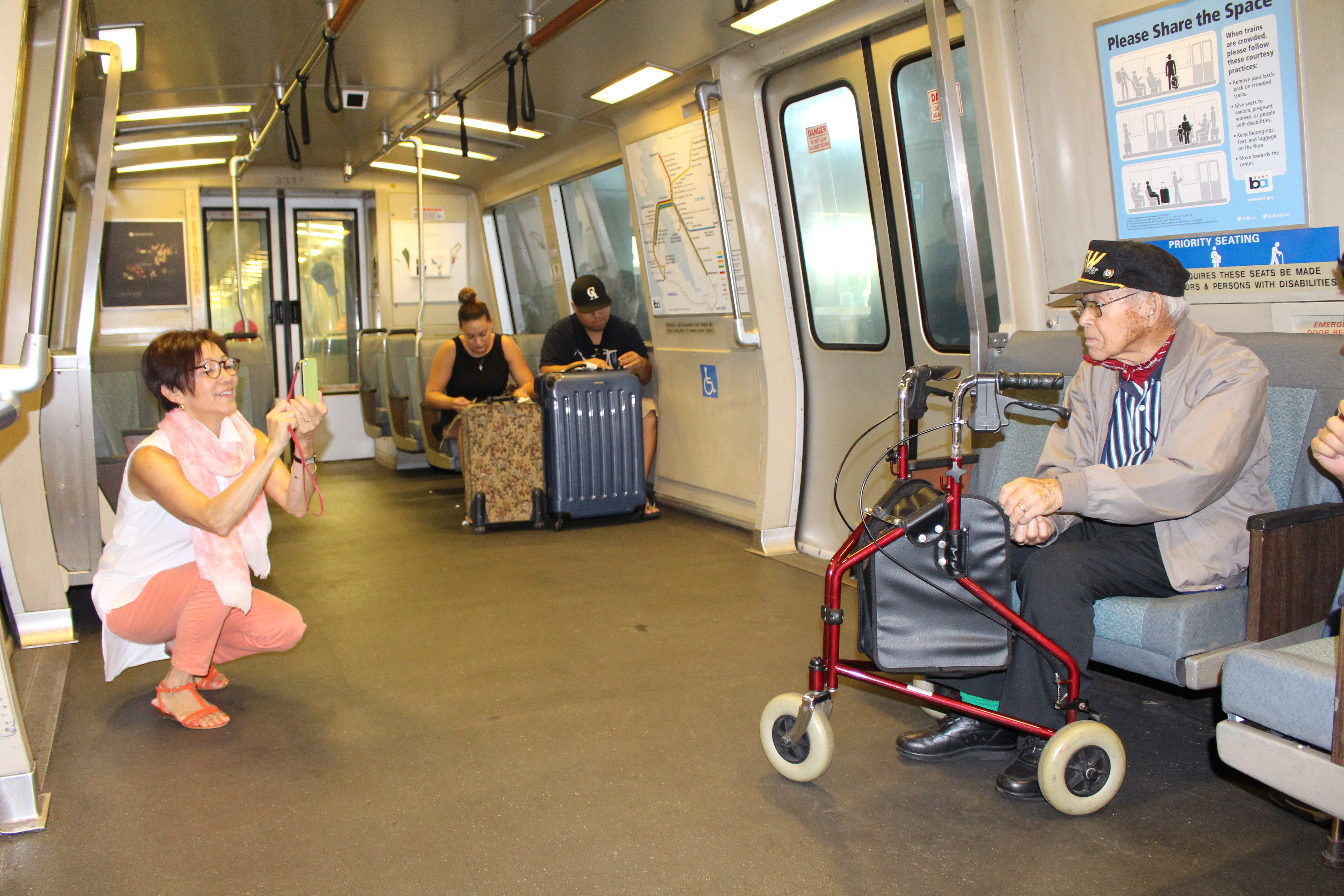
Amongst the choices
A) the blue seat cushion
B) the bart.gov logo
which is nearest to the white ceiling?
the bart.gov logo

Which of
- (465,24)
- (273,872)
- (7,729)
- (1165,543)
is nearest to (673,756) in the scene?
(273,872)

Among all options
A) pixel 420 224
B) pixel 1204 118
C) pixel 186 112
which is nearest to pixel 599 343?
pixel 420 224

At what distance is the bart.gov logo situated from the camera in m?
3.19

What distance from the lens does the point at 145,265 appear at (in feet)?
30.8

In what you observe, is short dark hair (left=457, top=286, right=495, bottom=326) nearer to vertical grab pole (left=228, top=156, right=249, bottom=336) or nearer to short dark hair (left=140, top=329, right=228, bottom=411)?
vertical grab pole (left=228, top=156, right=249, bottom=336)

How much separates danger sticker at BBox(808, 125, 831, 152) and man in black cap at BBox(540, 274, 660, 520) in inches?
78.1

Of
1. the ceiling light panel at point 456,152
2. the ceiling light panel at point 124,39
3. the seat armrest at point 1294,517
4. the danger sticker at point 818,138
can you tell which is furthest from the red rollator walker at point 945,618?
the ceiling light panel at point 456,152

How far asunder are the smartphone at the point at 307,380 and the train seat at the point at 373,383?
232 inches

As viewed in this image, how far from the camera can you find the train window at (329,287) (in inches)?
415

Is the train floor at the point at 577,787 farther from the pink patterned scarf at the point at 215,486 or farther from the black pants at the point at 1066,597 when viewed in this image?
the pink patterned scarf at the point at 215,486

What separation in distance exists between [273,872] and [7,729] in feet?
2.86

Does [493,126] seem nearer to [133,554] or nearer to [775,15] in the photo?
[775,15]

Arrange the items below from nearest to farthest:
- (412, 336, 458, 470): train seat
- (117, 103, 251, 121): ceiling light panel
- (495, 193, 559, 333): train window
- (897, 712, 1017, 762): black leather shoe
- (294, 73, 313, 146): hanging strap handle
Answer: (897, 712, 1017, 762): black leather shoe
(294, 73, 313, 146): hanging strap handle
(117, 103, 251, 121): ceiling light panel
(412, 336, 458, 470): train seat
(495, 193, 559, 333): train window

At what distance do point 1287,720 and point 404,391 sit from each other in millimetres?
7580
